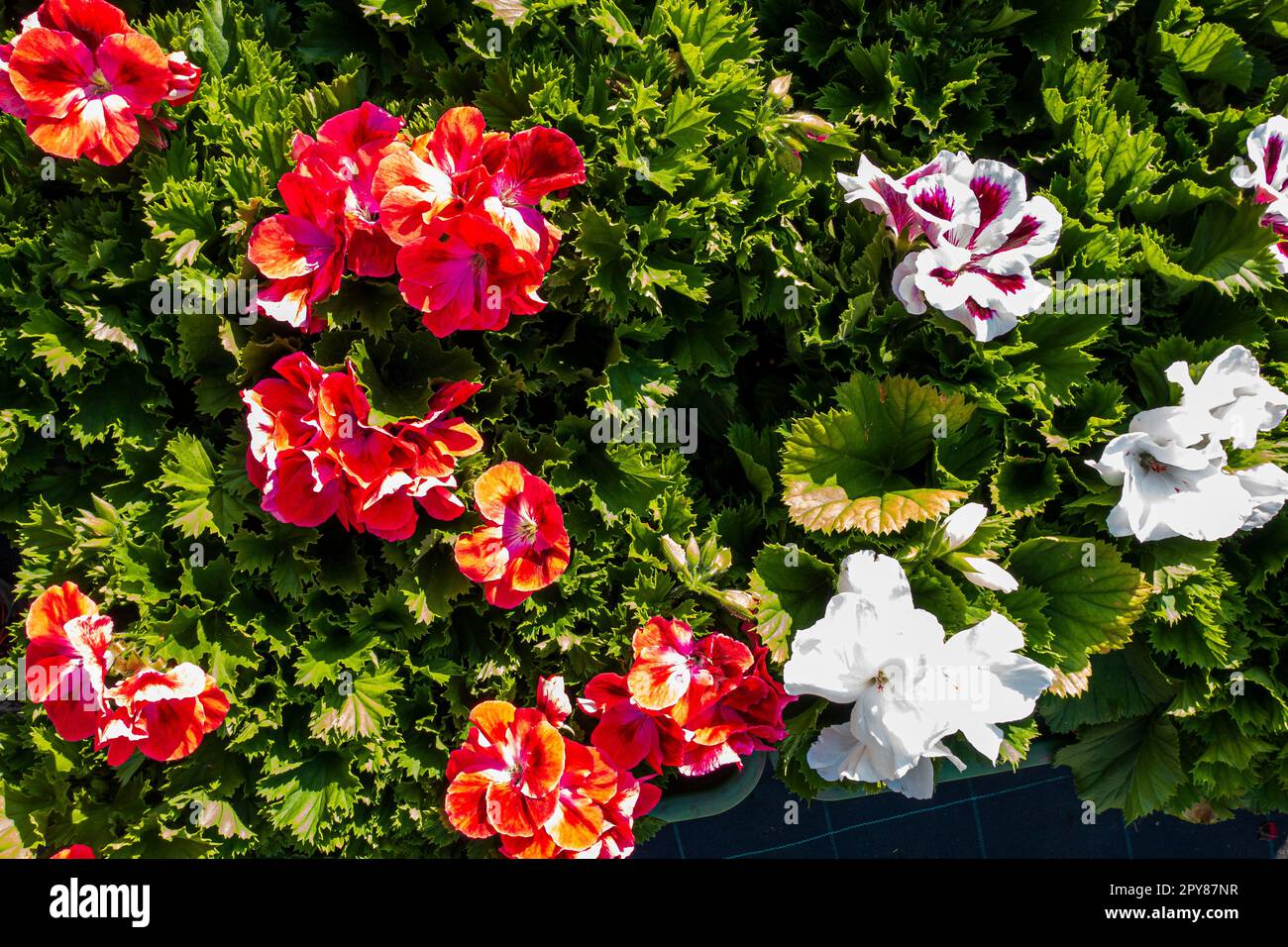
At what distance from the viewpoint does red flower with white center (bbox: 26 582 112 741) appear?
→ 1.85 meters

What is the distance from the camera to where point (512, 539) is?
1866mm

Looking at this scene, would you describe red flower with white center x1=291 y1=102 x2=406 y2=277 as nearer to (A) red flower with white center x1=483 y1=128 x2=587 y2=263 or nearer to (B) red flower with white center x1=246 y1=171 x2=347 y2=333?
(B) red flower with white center x1=246 y1=171 x2=347 y2=333

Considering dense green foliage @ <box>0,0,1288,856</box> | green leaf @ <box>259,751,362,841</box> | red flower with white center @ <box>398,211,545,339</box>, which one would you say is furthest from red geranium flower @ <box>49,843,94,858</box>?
red flower with white center @ <box>398,211,545,339</box>

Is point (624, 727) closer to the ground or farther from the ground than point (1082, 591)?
closer to the ground

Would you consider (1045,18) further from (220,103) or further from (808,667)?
(220,103)

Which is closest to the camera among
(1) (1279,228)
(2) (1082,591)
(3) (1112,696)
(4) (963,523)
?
(4) (963,523)

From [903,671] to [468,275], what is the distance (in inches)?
38.2

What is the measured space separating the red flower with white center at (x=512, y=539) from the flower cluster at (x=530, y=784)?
22cm

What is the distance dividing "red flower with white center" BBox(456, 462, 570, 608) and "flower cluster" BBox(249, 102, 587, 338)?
270mm

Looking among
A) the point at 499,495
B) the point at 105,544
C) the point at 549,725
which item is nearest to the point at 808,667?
the point at 549,725

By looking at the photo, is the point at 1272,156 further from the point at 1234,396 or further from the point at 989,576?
the point at 989,576

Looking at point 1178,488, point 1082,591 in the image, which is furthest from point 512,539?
point 1178,488

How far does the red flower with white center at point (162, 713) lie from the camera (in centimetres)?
182

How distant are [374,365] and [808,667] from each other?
91 centimetres
